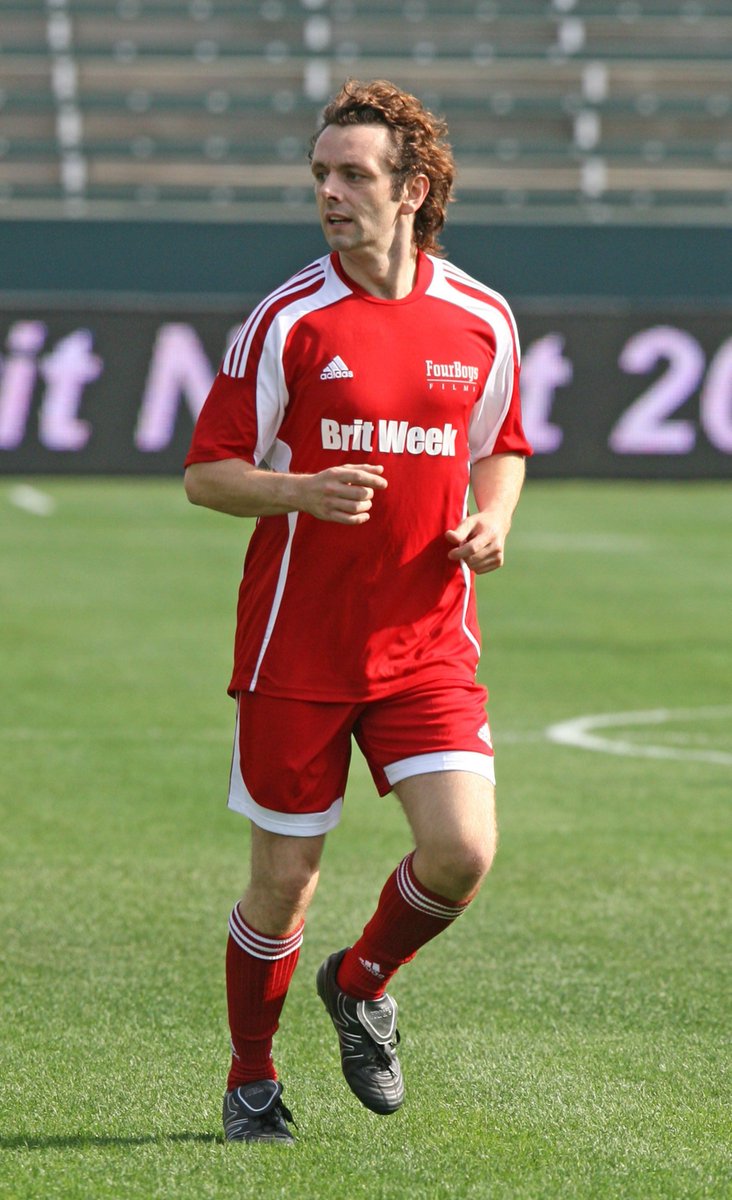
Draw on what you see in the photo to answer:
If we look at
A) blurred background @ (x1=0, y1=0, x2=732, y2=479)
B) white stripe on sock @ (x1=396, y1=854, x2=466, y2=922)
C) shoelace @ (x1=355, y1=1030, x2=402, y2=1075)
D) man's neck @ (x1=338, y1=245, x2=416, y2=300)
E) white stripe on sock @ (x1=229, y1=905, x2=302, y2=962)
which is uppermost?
man's neck @ (x1=338, y1=245, x2=416, y2=300)

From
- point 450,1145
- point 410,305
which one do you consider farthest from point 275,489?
point 450,1145

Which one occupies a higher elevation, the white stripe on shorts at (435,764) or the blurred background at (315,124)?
the white stripe on shorts at (435,764)

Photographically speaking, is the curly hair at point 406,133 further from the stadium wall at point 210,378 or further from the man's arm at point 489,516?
the stadium wall at point 210,378

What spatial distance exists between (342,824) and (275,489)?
11.4ft

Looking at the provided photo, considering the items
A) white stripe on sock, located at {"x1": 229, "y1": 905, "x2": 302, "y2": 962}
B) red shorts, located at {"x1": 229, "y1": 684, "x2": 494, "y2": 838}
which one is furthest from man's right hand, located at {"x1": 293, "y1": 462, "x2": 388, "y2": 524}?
white stripe on sock, located at {"x1": 229, "y1": 905, "x2": 302, "y2": 962}

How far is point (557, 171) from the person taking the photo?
24.3 m

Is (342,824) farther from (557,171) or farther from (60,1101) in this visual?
(557,171)

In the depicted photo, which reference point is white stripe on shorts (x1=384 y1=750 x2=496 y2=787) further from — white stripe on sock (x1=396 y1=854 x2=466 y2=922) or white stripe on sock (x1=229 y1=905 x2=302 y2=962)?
white stripe on sock (x1=229 y1=905 x2=302 y2=962)

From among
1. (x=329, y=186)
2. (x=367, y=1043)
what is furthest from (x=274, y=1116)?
(x=329, y=186)

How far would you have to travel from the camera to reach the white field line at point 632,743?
790 cm

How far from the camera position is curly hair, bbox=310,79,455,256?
370 cm

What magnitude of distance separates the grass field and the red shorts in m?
0.67

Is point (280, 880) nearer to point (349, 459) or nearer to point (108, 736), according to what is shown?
point (349, 459)

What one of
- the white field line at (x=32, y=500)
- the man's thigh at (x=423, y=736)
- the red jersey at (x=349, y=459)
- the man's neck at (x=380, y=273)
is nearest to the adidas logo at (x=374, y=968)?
the man's thigh at (x=423, y=736)
